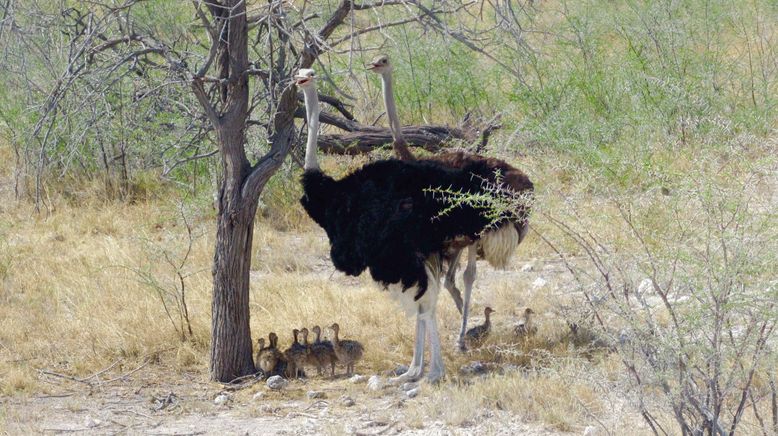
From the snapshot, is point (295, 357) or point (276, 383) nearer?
point (276, 383)

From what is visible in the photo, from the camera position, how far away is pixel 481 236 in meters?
6.45

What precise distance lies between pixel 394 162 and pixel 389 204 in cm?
31

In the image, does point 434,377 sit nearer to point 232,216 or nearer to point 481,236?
point 481,236

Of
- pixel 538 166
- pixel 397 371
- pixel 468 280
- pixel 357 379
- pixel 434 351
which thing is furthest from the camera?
pixel 468 280

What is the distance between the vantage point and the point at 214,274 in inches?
258

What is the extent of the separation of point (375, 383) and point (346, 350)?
0.32m

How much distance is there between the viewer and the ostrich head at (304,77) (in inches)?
244

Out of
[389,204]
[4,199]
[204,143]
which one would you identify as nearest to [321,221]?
[389,204]

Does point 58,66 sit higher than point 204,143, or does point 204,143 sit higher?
point 58,66

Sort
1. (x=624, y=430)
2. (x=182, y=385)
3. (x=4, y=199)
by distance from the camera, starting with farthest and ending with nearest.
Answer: (x=4, y=199) < (x=182, y=385) < (x=624, y=430)

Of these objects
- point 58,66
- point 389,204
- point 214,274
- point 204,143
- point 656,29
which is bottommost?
point 214,274

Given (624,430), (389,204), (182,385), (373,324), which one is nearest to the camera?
(624,430)

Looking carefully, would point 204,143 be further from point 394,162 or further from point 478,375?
point 478,375

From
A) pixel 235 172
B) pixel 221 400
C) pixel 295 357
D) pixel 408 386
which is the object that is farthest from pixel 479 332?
pixel 235 172
